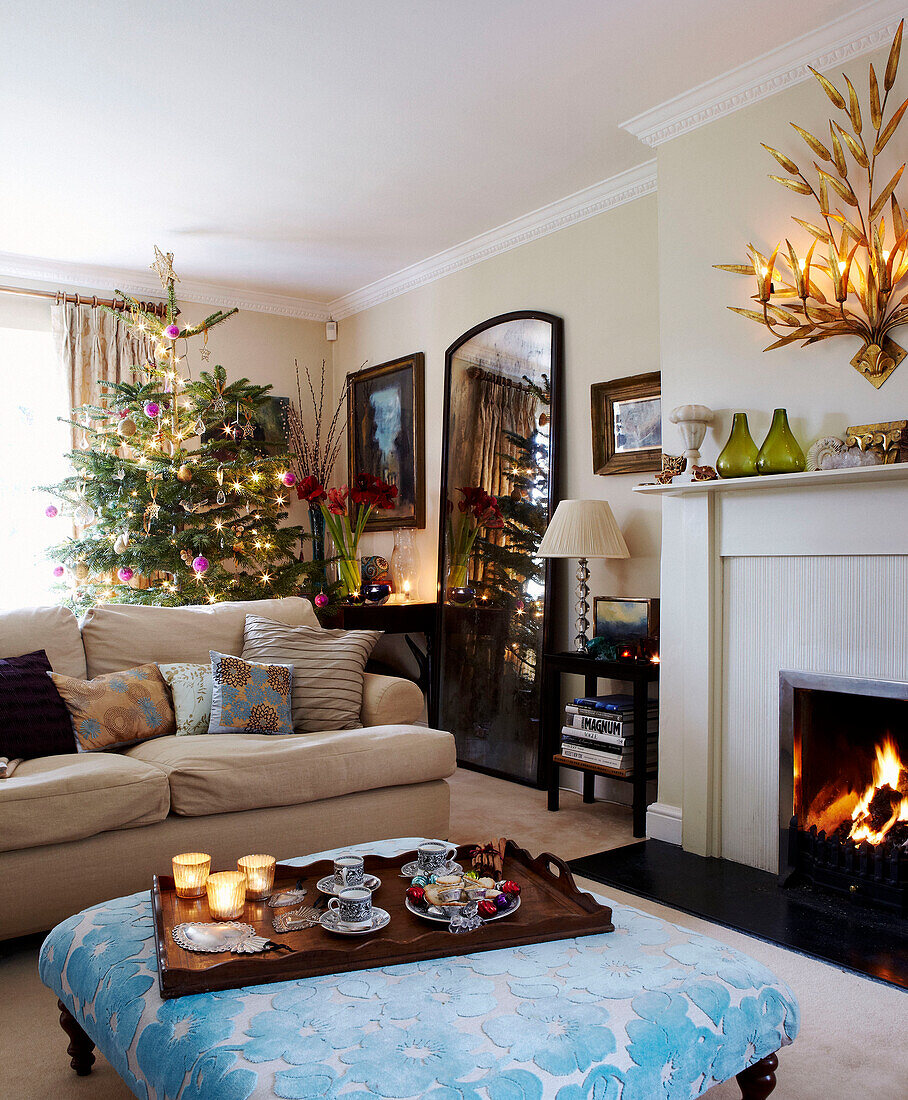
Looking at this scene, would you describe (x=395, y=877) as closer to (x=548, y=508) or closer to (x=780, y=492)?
(x=780, y=492)

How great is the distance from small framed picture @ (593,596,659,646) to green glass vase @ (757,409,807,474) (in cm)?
100

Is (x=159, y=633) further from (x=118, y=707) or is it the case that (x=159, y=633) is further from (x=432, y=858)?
(x=432, y=858)

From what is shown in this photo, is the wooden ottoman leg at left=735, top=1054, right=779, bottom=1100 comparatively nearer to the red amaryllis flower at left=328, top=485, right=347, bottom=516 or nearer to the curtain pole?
the red amaryllis flower at left=328, top=485, right=347, bottom=516

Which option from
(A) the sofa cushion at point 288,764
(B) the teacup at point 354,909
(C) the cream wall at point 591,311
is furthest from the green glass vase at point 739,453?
(B) the teacup at point 354,909

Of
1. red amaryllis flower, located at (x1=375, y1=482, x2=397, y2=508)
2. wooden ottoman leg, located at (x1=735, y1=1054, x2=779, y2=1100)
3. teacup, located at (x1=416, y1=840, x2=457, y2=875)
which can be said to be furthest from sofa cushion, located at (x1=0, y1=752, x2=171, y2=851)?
red amaryllis flower, located at (x1=375, y1=482, x2=397, y2=508)

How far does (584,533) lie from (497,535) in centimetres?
93

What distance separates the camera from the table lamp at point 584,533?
3707 mm

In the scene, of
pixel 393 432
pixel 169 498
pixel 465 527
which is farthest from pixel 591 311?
pixel 169 498

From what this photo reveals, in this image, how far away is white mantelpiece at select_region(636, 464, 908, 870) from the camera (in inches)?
107

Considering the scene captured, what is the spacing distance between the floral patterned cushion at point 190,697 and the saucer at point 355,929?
1518 mm

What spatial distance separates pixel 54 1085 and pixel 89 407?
3557mm

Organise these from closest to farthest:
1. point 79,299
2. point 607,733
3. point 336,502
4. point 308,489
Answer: point 607,733 → point 308,489 → point 336,502 → point 79,299

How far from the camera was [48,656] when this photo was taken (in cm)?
309

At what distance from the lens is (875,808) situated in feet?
9.16
